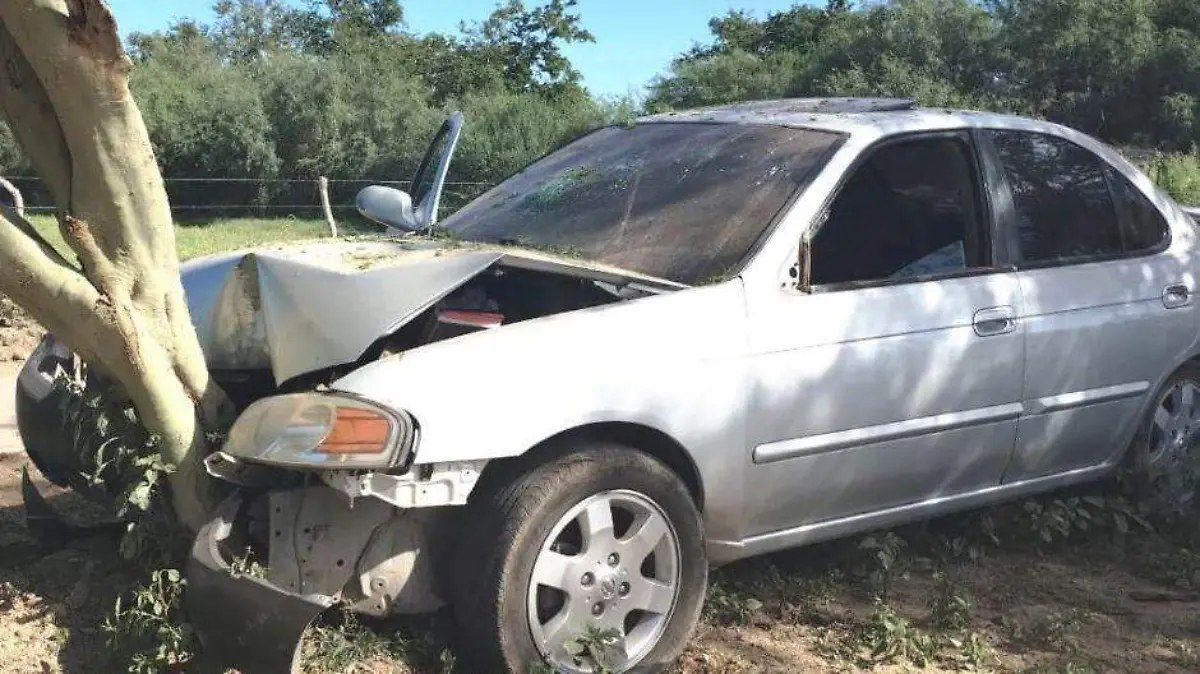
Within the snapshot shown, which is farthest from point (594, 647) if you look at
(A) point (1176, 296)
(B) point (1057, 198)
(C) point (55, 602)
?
(A) point (1176, 296)

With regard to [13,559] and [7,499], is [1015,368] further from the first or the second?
[7,499]

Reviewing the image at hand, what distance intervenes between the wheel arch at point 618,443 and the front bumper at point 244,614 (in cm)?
55

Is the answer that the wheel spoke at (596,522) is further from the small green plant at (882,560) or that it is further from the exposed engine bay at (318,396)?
the small green plant at (882,560)

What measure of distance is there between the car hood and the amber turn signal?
34 cm

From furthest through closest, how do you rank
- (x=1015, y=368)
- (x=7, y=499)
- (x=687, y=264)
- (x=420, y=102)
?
1. (x=420, y=102)
2. (x=7, y=499)
3. (x=1015, y=368)
4. (x=687, y=264)

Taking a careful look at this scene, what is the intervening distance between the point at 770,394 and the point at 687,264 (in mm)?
538

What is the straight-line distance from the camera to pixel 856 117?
408 cm

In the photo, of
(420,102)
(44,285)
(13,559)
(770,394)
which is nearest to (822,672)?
(770,394)

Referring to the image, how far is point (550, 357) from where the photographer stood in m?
2.99

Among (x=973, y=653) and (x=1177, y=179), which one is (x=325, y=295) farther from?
(x=1177, y=179)

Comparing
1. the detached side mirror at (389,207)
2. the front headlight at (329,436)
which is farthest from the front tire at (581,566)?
the detached side mirror at (389,207)

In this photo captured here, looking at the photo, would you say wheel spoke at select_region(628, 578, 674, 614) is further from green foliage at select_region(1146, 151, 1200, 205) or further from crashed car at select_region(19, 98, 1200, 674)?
green foliage at select_region(1146, 151, 1200, 205)

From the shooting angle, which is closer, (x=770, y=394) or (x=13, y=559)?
(x=770, y=394)

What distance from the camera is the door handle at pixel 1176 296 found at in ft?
14.1
